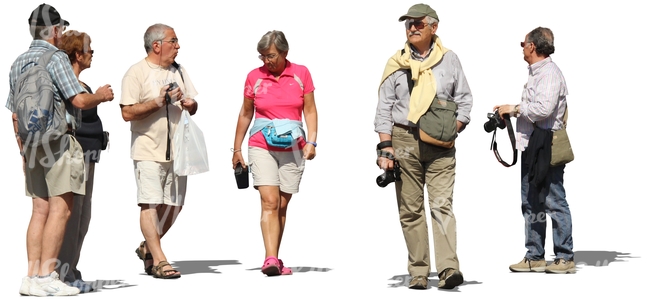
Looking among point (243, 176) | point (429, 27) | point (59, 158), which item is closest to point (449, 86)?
point (429, 27)

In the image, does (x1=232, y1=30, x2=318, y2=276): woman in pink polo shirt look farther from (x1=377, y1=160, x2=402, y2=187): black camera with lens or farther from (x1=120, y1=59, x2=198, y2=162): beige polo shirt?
(x1=377, y1=160, x2=402, y2=187): black camera with lens

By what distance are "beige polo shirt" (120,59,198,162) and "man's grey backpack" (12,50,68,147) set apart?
59.0 inches

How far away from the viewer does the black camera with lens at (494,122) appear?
13.6 meters

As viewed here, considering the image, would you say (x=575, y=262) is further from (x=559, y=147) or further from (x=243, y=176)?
(x=243, y=176)

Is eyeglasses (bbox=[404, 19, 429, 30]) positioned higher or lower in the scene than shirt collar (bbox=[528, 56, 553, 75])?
higher

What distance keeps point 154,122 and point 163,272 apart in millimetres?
1532

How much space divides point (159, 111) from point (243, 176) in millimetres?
1138

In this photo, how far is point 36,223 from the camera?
12062 mm

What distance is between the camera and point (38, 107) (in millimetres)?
11797

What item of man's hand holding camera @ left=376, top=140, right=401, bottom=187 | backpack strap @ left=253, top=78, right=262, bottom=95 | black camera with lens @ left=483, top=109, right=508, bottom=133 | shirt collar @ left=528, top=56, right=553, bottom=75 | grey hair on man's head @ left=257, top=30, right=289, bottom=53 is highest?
grey hair on man's head @ left=257, top=30, right=289, bottom=53

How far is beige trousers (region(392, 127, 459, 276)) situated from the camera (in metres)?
12.5

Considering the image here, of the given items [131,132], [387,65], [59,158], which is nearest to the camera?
[59,158]

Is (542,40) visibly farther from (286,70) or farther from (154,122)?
(154,122)

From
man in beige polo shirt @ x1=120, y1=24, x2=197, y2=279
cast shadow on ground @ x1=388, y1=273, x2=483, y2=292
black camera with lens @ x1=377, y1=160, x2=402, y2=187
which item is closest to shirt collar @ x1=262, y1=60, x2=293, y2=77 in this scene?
man in beige polo shirt @ x1=120, y1=24, x2=197, y2=279
